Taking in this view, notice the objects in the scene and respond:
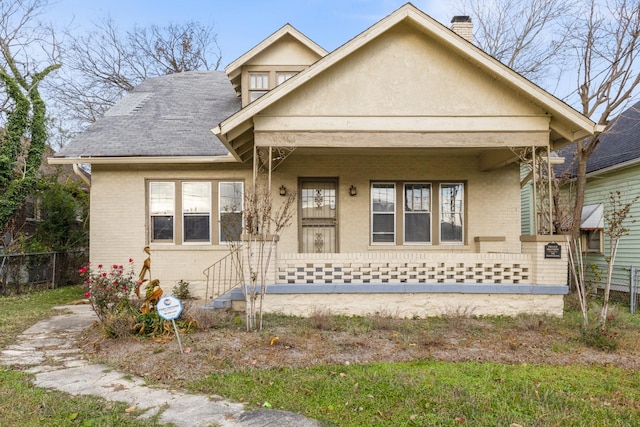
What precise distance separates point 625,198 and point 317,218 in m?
9.56

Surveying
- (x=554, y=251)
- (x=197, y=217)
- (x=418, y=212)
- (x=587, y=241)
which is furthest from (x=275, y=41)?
(x=587, y=241)

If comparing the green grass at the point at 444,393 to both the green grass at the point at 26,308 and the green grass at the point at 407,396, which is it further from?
the green grass at the point at 26,308

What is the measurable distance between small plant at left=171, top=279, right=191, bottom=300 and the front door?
3090 millimetres

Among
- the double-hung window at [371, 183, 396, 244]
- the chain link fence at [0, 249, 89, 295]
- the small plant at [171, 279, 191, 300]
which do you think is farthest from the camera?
the chain link fence at [0, 249, 89, 295]

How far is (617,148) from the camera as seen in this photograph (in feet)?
46.6

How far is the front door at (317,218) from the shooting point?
11.2m

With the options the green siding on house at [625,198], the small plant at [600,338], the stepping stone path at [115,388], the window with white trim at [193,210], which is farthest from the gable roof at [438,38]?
the green siding on house at [625,198]

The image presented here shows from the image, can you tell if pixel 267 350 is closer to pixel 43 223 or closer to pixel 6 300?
pixel 6 300

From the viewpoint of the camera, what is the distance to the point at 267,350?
19.8ft

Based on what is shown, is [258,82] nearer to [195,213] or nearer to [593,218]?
[195,213]

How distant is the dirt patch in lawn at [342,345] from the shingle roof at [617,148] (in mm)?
7380

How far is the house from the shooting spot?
8555 mm

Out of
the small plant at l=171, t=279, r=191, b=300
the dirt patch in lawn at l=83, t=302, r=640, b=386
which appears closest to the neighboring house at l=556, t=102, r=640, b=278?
the dirt patch in lawn at l=83, t=302, r=640, b=386

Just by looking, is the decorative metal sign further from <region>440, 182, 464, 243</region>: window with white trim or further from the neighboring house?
the neighboring house
